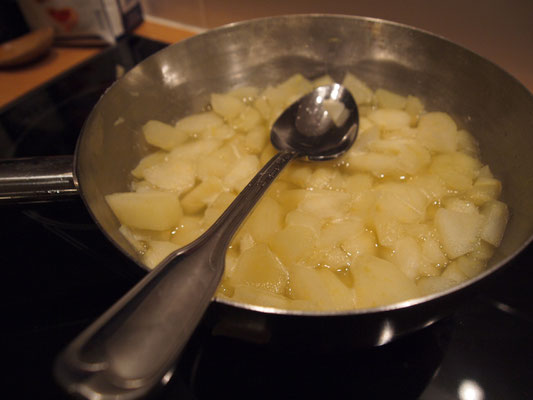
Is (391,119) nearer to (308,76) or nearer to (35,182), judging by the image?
(308,76)

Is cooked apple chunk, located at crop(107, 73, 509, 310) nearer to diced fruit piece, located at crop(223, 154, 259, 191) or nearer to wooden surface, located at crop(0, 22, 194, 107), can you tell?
diced fruit piece, located at crop(223, 154, 259, 191)

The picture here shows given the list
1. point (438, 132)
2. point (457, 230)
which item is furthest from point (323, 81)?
point (457, 230)

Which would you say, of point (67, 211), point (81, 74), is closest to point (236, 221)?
point (67, 211)

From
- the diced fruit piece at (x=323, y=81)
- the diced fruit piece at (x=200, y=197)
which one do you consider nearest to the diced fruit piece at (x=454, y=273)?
the diced fruit piece at (x=200, y=197)

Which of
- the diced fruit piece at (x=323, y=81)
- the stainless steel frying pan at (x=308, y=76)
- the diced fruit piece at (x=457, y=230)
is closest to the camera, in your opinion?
the stainless steel frying pan at (x=308, y=76)

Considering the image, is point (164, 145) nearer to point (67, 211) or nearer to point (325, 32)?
point (67, 211)

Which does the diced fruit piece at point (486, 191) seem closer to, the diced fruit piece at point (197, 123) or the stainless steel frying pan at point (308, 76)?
the stainless steel frying pan at point (308, 76)
